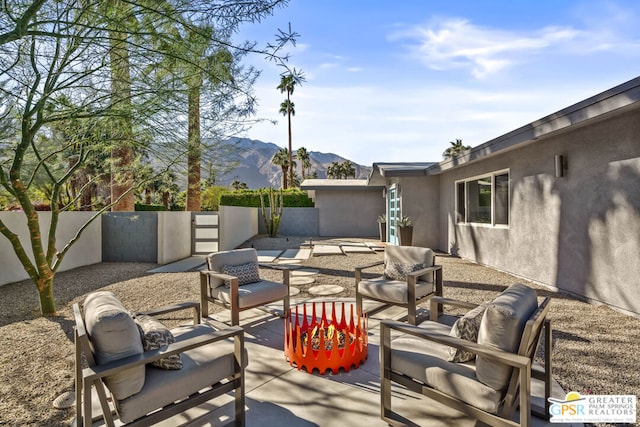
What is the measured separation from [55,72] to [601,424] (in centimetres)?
551

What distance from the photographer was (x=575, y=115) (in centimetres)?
473

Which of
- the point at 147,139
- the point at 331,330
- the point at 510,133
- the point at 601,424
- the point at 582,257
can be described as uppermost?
the point at 510,133

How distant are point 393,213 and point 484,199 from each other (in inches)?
182

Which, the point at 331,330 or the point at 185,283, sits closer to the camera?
the point at 331,330

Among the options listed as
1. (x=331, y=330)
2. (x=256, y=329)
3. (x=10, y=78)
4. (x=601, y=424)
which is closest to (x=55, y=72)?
(x=10, y=78)

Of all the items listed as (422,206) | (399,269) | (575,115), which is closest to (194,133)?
(399,269)

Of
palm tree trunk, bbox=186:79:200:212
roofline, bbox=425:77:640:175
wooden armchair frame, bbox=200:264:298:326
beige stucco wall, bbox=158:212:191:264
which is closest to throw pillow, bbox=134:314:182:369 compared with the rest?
wooden armchair frame, bbox=200:264:298:326

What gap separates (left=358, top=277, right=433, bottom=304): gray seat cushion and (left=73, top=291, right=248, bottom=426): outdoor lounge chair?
2379 mm

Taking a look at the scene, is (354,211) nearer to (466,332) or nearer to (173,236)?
(173,236)

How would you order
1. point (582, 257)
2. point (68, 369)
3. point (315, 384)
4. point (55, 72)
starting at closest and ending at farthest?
point (315, 384) → point (68, 369) → point (55, 72) → point (582, 257)

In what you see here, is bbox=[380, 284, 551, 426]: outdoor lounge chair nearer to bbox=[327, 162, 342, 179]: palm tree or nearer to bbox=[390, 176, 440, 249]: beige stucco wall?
bbox=[390, 176, 440, 249]: beige stucco wall

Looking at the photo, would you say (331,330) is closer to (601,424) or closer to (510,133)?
(601,424)

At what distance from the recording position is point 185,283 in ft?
21.9

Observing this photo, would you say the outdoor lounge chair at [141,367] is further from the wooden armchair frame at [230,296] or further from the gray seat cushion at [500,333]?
the gray seat cushion at [500,333]
